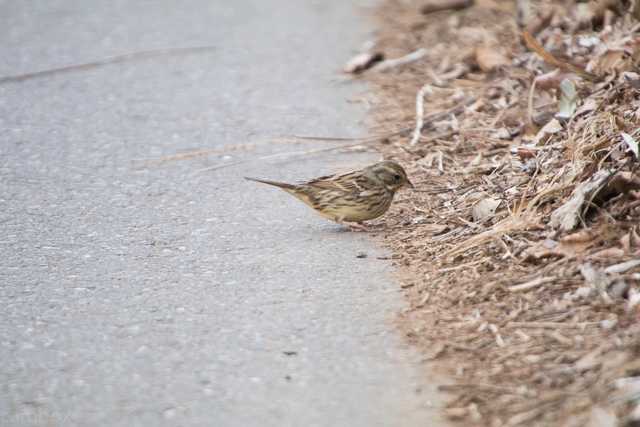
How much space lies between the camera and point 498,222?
571 cm

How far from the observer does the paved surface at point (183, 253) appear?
4461 mm

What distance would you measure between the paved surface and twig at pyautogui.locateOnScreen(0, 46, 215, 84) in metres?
0.14

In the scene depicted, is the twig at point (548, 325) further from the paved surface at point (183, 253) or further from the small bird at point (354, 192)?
the small bird at point (354, 192)

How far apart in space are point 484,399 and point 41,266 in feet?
9.66

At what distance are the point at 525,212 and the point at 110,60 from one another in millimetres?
5793

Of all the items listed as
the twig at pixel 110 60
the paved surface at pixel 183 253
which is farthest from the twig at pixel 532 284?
the twig at pixel 110 60

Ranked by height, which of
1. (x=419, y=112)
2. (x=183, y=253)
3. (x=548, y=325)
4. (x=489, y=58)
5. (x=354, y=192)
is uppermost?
(x=548, y=325)

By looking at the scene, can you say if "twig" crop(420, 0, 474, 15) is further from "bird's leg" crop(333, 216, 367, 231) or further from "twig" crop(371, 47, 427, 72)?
"bird's leg" crop(333, 216, 367, 231)

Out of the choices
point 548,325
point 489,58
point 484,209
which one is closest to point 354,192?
point 484,209

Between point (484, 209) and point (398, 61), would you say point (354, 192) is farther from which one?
point (398, 61)

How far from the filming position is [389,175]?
255 inches

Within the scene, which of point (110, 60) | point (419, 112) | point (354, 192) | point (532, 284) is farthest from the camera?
point (110, 60)

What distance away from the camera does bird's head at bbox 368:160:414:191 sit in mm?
6469

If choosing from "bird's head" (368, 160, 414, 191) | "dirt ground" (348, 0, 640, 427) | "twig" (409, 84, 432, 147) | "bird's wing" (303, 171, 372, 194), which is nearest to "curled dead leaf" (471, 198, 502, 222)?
"dirt ground" (348, 0, 640, 427)
